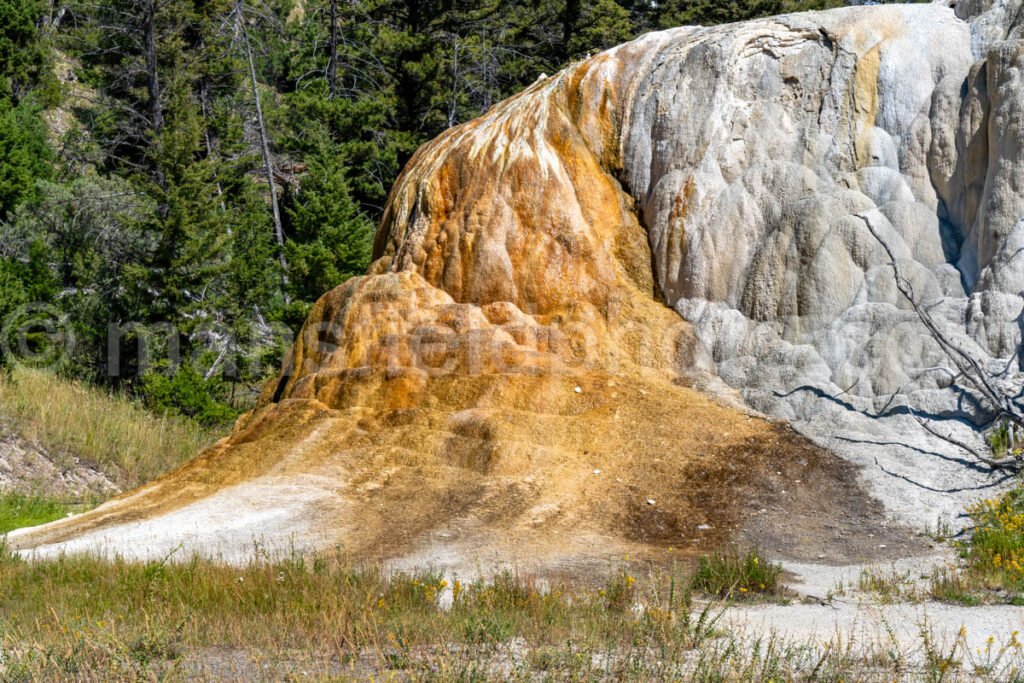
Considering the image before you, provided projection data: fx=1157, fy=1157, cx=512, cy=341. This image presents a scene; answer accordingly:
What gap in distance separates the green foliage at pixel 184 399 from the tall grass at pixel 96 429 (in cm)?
33

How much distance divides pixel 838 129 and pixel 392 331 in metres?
5.02

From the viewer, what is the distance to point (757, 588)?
7641 mm

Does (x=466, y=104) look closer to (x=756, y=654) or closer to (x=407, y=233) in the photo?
(x=407, y=233)

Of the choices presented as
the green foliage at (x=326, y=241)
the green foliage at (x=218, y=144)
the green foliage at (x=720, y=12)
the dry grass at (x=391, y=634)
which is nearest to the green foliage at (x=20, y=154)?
the green foliage at (x=218, y=144)

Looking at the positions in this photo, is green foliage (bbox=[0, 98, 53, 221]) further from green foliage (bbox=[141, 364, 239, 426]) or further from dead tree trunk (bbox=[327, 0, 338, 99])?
dead tree trunk (bbox=[327, 0, 338, 99])

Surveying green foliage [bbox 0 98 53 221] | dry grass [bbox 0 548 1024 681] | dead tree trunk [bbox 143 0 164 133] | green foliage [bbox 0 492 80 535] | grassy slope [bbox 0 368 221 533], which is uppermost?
dead tree trunk [bbox 143 0 164 133]

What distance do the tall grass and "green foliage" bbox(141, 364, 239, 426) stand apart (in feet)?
1.09

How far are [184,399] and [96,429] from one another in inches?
76.8

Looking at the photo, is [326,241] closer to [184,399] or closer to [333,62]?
[184,399]

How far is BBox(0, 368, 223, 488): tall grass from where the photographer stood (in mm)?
15016

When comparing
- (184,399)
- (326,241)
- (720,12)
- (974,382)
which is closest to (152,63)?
(326,241)

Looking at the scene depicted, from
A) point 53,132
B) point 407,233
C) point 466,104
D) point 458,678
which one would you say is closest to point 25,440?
point 407,233

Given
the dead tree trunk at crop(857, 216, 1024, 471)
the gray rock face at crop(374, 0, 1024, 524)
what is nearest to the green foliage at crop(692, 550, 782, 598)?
the gray rock face at crop(374, 0, 1024, 524)

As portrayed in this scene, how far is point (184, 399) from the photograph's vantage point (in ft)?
56.8
